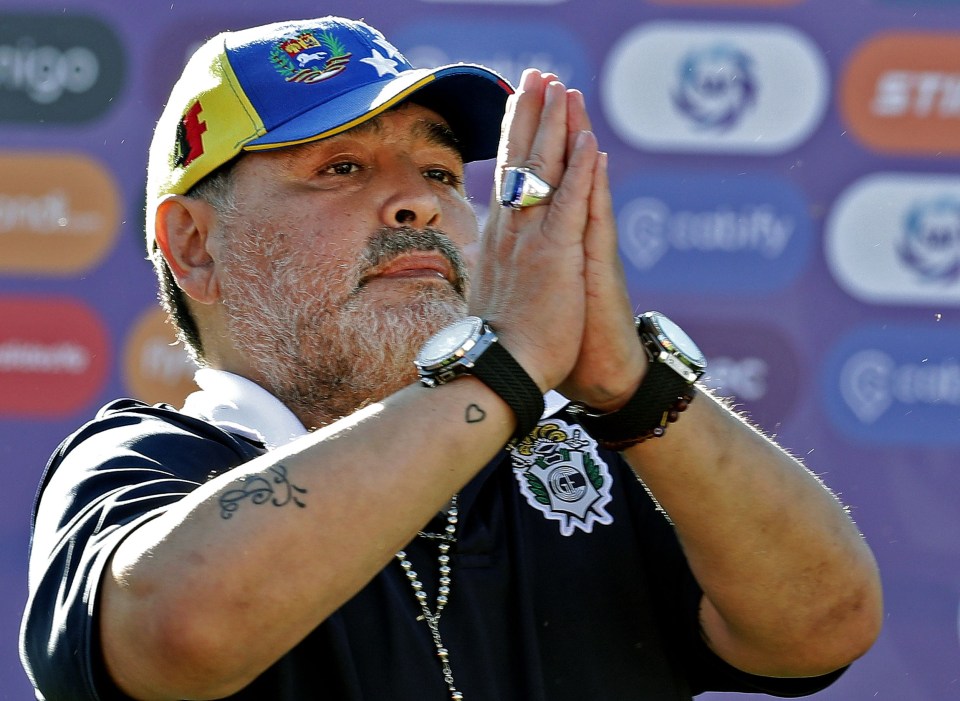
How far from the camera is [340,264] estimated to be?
161 cm

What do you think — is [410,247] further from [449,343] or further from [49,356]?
[49,356]

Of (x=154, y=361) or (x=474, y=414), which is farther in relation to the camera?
(x=154, y=361)

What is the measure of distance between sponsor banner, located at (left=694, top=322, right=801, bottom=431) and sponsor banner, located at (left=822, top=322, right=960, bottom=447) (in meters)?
0.08

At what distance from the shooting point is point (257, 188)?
1.69 m

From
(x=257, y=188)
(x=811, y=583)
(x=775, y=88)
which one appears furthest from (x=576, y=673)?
(x=775, y=88)

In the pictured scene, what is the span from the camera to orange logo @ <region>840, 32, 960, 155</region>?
2658 millimetres

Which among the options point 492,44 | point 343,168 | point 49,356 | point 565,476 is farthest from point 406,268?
point 49,356

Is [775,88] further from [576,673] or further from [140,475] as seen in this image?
[140,475]

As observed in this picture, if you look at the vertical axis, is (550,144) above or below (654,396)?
above

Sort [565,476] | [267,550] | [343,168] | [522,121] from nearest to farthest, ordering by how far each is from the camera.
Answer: [267,550]
[522,121]
[565,476]
[343,168]

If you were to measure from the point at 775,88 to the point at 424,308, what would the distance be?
136 centimetres

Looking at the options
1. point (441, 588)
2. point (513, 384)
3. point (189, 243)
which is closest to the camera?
point (513, 384)

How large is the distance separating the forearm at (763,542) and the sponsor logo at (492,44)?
141 cm

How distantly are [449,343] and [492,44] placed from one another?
1.52 m
